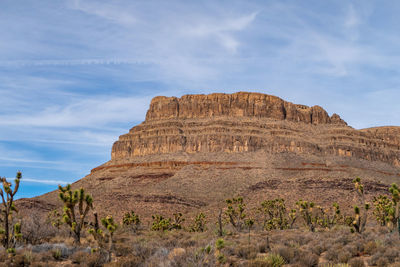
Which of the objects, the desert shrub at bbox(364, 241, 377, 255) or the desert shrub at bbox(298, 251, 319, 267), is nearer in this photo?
the desert shrub at bbox(298, 251, 319, 267)

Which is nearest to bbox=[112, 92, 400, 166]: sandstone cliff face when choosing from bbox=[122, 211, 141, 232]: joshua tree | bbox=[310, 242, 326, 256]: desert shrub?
bbox=[122, 211, 141, 232]: joshua tree

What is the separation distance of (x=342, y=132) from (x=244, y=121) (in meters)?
30.9

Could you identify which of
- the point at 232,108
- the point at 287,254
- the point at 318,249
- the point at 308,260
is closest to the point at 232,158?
the point at 232,108

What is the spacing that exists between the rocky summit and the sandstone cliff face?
31cm

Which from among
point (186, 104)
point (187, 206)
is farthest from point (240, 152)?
point (187, 206)

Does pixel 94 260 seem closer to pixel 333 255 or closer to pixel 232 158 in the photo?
pixel 333 255

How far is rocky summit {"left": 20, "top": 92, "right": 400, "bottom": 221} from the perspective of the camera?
258 feet

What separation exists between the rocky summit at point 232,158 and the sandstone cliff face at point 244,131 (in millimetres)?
313

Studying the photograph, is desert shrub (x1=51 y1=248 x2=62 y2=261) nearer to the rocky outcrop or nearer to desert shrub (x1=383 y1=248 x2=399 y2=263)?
desert shrub (x1=383 y1=248 x2=399 y2=263)

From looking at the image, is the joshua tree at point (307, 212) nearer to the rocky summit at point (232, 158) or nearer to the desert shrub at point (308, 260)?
the desert shrub at point (308, 260)

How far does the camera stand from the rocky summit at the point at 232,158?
7856cm

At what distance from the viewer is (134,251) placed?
1806 centimetres

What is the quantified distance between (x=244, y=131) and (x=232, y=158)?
14648mm

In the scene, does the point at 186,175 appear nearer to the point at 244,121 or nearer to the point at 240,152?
the point at 240,152
